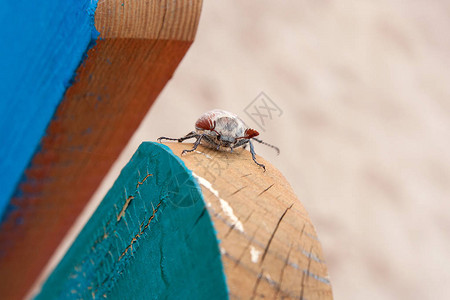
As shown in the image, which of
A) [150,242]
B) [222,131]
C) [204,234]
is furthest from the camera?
[222,131]

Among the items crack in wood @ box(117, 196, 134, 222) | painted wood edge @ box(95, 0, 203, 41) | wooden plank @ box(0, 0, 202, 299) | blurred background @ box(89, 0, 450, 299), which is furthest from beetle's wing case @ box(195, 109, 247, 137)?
blurred background @ box(89, 0, 450, 299)

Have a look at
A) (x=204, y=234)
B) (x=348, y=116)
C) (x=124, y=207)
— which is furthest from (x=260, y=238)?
(x=348, y=116)

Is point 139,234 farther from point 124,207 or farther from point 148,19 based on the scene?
point 148,19

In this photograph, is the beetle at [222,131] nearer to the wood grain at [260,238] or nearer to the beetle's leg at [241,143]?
the beetle's leg at [241,143]

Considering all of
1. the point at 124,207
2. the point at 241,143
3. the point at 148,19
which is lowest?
the point at 124,207

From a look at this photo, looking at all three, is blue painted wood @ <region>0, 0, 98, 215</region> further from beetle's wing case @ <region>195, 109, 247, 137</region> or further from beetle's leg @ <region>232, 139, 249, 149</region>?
beetle's leg @ <region>232, 139, 249, 149</region>

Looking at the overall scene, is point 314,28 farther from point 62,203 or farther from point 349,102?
point 62,203

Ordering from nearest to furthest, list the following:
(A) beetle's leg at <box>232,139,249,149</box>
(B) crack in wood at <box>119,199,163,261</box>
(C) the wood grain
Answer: (C) the wood grain, (B) crack in wood at <box>119,199,163,261</box>, (A) beetle's leg at <box>232,139,249,149</box>
